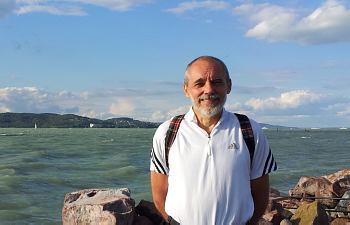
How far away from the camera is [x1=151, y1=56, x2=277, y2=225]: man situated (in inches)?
127

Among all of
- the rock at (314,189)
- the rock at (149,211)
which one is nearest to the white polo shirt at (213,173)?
the rock at (149,211)

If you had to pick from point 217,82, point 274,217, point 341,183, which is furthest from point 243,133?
point 341,183

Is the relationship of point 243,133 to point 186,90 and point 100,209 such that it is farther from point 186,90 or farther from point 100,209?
point 100,209

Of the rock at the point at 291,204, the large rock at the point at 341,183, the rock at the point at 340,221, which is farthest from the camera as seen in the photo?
the large rock at the point at 341,183

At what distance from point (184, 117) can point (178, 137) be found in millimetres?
171

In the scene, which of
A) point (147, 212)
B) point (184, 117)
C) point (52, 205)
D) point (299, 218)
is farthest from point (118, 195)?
point (52, 205)

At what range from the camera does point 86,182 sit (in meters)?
24.7

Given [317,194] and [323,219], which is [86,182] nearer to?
[317,194]

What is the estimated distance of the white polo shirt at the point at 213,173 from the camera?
10.6 ft

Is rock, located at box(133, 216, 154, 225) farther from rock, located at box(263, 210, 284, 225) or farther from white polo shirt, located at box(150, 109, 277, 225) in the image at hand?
white polo shirt, located at box(150, 109, 277, 225)

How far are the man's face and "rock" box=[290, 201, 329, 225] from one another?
23.3ft

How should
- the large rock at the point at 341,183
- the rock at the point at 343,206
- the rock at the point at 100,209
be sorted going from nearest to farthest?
the rock at the point at 100,209, the rock at the point at 343,206, the large rock at the point at 341,183

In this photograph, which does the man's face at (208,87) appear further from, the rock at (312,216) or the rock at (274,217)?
the rock at (274,217)

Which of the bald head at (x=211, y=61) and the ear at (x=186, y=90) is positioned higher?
the bald head at (x=211, y=61)
